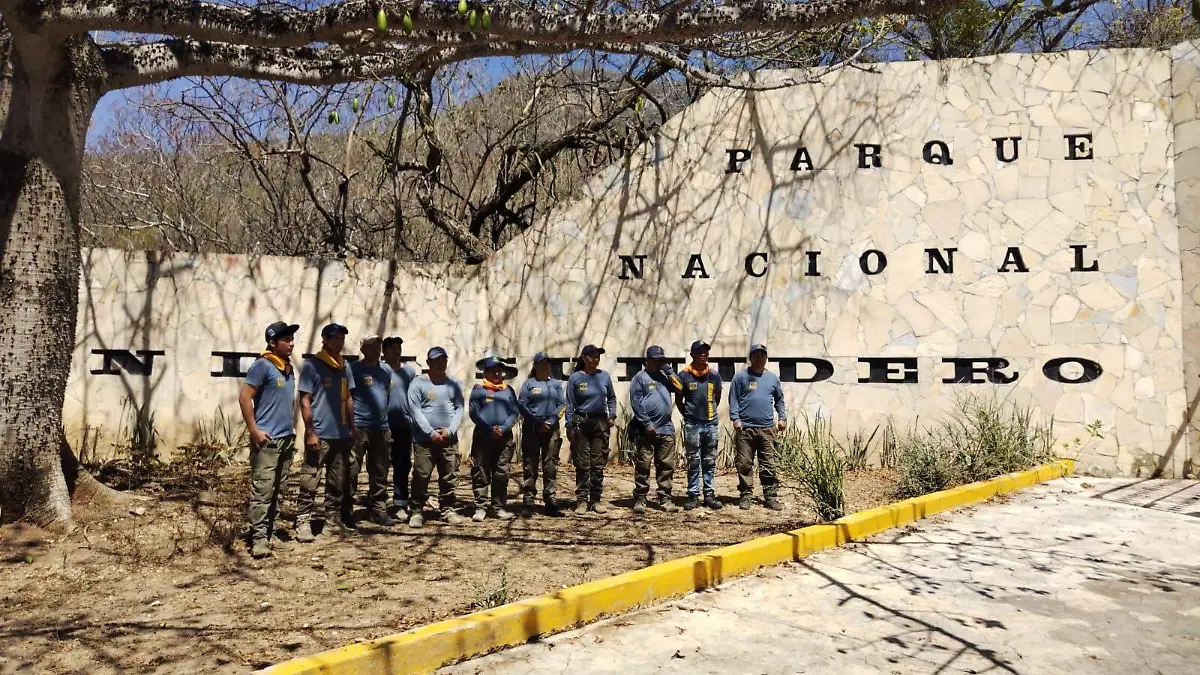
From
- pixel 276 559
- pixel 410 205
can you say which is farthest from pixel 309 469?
pixel 410 205

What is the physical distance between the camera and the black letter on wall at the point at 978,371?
471 inches

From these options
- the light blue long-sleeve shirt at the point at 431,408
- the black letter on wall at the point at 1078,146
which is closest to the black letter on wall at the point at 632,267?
the light blue long-sleeve shirt at the point at 431,408

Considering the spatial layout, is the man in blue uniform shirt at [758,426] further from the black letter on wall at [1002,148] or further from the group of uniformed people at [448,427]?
the black letter on wall at [1002,148]

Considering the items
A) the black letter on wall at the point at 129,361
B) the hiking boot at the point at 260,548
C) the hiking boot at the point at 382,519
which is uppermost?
the black letter on wall at the point at 129,361

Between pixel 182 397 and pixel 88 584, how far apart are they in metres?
6.55

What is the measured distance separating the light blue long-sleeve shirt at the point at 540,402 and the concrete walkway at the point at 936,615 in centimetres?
289

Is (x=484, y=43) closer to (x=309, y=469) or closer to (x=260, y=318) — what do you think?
(x=309, y=469)

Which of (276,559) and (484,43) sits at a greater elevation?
(484,43)

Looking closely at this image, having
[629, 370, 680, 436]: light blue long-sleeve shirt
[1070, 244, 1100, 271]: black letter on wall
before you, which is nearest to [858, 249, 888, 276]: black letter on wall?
[1070, 244, 1100, 271]: black letter on wall

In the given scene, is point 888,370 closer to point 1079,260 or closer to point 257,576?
point 1079,260

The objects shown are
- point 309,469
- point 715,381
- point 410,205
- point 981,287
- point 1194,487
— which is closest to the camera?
point 309,469

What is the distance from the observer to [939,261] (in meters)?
12.3

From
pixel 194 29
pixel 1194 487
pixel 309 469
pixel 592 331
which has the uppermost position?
pixel 194 29

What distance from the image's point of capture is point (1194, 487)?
1075cm
